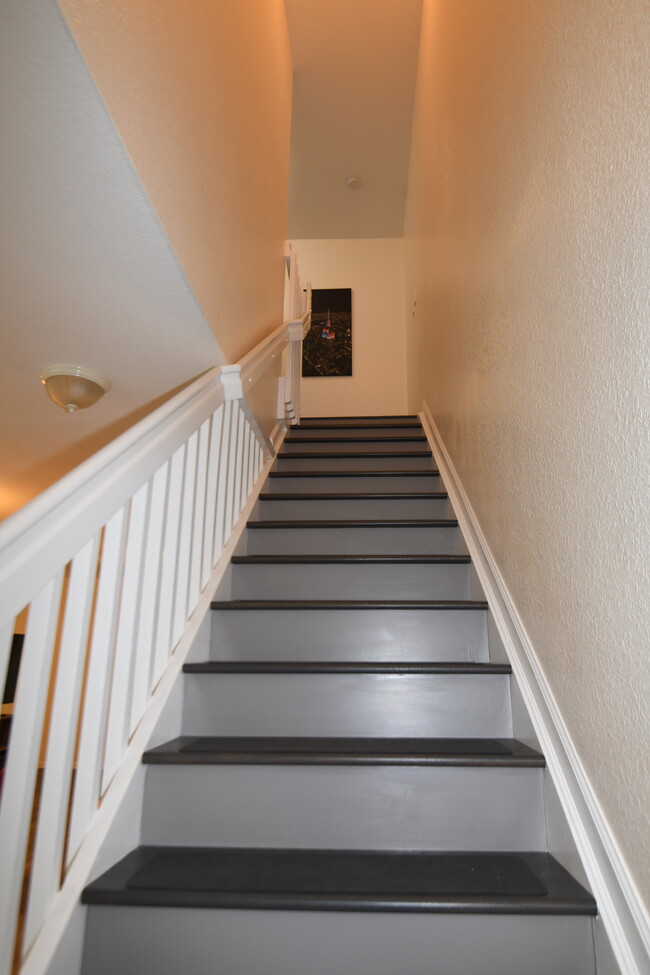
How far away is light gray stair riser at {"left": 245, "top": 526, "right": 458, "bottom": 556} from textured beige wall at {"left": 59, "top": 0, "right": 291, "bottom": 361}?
2.38 ft

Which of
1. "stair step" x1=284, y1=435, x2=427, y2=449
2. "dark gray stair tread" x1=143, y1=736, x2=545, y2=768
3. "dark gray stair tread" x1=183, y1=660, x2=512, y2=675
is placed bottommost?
"dark gray stair tread" x1=143, y1=736, x2=545, y2=768

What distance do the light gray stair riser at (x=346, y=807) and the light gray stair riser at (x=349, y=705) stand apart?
23 cm

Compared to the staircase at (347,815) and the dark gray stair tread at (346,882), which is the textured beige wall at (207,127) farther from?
the dark gray stair tread at (346,882)

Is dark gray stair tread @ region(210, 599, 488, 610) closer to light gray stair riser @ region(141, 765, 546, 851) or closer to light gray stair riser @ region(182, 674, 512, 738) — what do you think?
light gray stair riser @ region(182, 674, 512, 738)

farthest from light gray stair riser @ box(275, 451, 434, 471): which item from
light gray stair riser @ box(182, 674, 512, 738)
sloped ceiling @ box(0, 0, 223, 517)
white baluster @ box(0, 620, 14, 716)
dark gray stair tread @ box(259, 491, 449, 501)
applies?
white baluster @ box(0, 620, 14, 716)

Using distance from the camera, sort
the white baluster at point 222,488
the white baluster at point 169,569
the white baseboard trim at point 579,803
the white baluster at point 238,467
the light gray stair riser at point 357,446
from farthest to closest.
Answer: the light gray stair riser at point 357,446, the white baluster at point 238,467, the white baluster at point 222,488, the white baluster at point 169,569, the white baseboard trim at point 579,803

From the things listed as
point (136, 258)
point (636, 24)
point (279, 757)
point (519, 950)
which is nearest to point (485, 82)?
point (636, 24)

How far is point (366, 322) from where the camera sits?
5.77 metres

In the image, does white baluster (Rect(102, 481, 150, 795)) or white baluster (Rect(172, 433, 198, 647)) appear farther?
white baluster (Rect(172, 433, 198, 647))

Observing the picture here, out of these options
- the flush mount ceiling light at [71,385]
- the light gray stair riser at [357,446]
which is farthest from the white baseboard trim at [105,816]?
the light gray stair riser at [357,446]

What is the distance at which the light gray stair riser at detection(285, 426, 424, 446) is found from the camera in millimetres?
3436

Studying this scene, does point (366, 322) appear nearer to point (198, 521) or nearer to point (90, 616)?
point (198, 521)

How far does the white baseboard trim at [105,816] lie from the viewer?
955 millimetres

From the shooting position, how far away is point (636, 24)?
2.96ft
